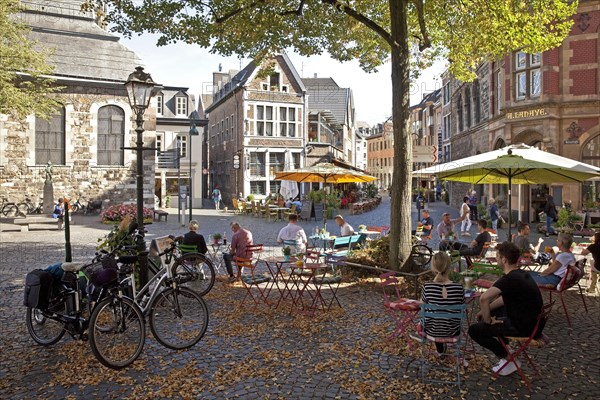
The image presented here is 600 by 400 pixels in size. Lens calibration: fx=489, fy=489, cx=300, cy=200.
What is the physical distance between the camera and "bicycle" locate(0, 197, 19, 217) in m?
23.9

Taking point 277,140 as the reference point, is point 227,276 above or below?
below

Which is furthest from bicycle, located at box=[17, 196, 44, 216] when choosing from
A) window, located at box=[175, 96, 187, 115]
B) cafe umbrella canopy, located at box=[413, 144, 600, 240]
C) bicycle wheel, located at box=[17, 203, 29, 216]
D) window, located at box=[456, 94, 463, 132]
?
window, located at box=[456, 94, 463, 132]

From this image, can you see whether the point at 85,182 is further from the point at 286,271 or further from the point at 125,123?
the point at 286,271

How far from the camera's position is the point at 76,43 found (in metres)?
27.0

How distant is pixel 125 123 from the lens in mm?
26562

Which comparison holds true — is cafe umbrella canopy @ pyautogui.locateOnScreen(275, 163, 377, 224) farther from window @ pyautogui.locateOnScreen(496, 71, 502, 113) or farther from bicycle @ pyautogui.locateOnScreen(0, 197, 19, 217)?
bicycle @ pyautogui.locateOnScreen(0, 197, 19, 217)

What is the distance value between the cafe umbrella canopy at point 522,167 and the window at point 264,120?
26.8 m

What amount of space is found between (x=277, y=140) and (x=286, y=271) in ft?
89.5

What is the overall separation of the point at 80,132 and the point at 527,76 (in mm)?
22134

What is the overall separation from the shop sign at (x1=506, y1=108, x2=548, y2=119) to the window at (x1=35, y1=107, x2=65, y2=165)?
22102 mm

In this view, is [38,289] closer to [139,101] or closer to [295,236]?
[139,101]

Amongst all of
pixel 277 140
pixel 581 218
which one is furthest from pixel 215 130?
pixel 581 218

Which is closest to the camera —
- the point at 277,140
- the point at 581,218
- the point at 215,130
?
the point at 581,218

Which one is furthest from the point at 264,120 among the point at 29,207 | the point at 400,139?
the point at 400,139
